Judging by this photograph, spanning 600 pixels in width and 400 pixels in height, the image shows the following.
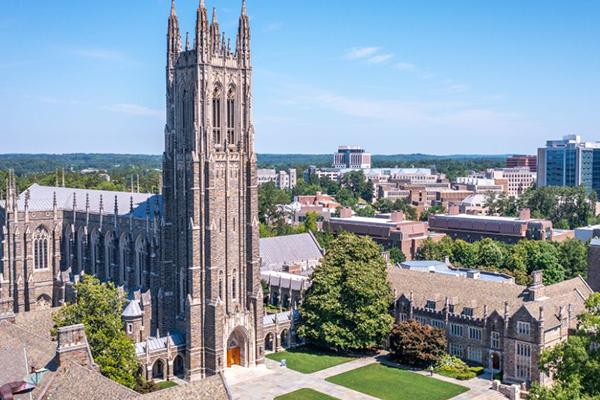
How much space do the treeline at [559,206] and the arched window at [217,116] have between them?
107338 mm

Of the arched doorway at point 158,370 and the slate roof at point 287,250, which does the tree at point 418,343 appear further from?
the slate roof at point 287,250

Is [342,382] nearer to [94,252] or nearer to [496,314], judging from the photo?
[496,314]

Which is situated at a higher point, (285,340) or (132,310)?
(132,310)

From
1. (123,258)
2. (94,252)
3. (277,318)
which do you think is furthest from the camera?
(94,252)

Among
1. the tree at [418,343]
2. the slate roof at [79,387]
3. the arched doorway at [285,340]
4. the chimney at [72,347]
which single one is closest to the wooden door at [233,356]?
the arched doorway at [285,340]

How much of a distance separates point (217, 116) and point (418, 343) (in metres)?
28.9

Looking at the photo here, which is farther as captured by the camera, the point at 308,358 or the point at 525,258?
the point at 525,258

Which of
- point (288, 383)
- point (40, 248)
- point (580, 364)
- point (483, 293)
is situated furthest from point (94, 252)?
point (580, 364)

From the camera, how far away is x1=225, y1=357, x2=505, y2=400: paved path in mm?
58500

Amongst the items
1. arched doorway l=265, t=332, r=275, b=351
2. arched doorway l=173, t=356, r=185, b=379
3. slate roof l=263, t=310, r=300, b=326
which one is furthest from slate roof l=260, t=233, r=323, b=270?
arched doorway l=173, t=356, r=185, b=379

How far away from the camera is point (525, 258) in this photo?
99.9 metres

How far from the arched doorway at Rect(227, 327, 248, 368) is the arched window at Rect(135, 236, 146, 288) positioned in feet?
42.3

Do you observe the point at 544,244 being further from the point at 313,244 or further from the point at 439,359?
the point at 439,359

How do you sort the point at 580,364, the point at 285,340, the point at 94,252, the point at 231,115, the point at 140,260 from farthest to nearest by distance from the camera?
1. the point at 94,252
2. the point at 285,340
3. the point at 140,260
4. the point at 231,115
5. the point at 580,364
